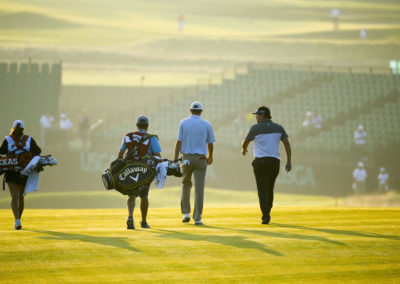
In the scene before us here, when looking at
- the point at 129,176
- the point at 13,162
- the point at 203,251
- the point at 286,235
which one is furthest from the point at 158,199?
the point at 203,251

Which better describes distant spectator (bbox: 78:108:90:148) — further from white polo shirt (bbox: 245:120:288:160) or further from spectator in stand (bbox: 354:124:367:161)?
white polo shirt (bbox: 245:120:288:160)

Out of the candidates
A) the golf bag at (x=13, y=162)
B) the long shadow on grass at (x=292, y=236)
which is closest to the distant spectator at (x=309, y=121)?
the long shadow on grass at (x=292, y=236)

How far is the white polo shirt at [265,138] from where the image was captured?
12.0m

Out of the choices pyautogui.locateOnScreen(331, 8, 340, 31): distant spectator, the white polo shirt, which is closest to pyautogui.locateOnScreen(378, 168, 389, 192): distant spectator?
the white polo shirt

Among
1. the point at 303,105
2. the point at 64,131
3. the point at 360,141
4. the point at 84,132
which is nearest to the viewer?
the point at 64,131

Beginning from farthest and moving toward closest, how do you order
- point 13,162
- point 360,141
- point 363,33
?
point 363,33 < point 360,141 < point 13,162

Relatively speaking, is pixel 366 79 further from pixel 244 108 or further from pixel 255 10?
pixel 255 10

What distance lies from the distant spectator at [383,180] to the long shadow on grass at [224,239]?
21.8m

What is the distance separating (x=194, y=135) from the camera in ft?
39.0

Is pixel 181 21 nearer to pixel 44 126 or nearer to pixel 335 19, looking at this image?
pixel 335 19

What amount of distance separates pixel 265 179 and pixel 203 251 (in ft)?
8.86

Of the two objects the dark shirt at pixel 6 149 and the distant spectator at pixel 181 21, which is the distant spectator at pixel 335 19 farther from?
the dark shirt at pixel 6 149

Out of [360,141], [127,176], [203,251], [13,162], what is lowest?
[203,251]

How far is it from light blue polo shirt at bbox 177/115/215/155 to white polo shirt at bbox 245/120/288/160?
0.70 metres
